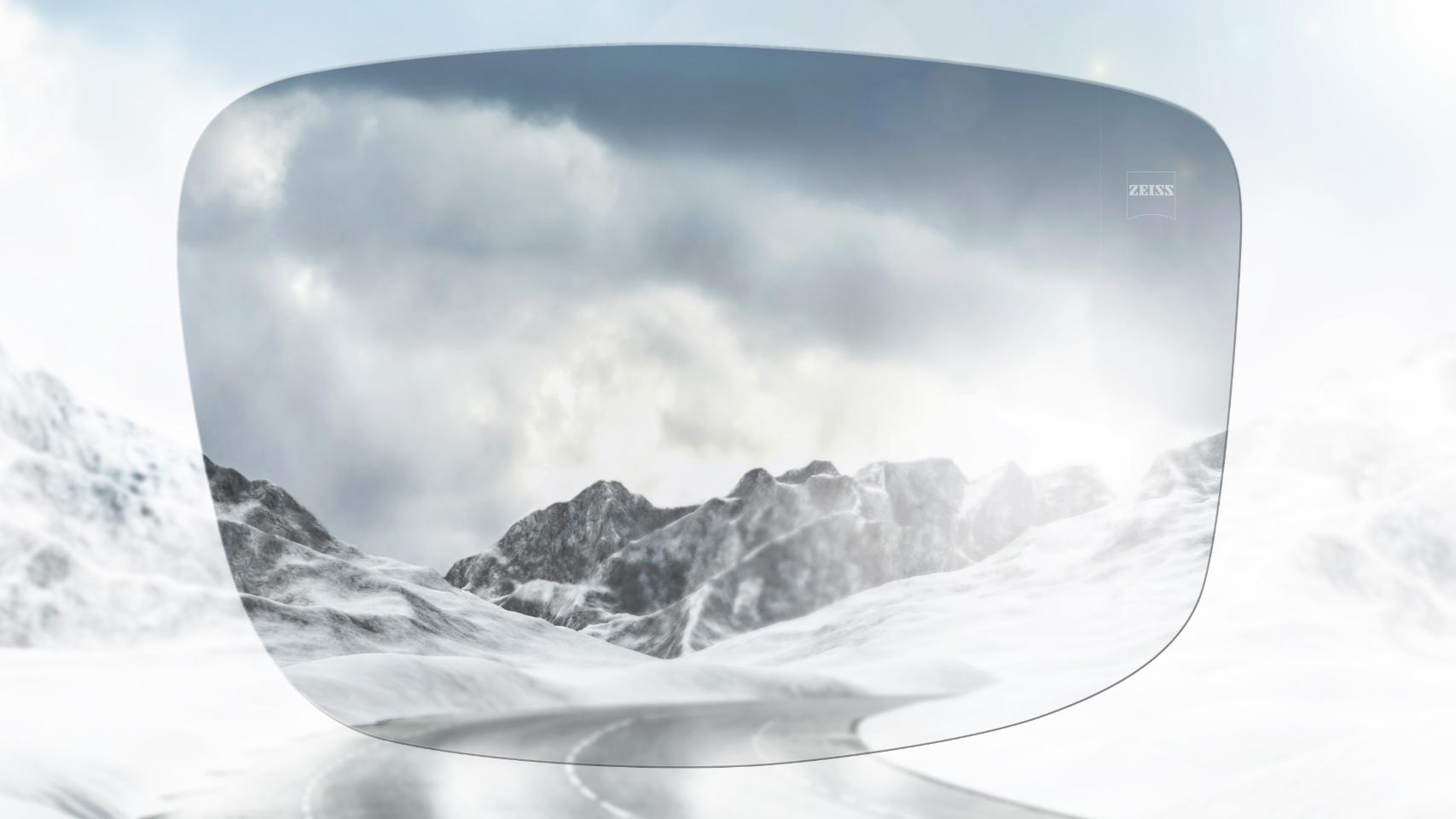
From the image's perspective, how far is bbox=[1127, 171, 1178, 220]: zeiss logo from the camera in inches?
145

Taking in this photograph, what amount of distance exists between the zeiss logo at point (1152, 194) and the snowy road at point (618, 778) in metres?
1.86

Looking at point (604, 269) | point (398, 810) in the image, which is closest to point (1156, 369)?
point (604, 269)

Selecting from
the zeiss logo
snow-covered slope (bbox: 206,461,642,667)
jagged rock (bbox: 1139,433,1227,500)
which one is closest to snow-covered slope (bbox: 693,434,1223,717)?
jagged rock (bbox: 1139,433,1227,500)

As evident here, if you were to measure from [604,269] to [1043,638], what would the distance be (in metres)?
1.89

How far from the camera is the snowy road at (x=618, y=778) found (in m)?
3.59

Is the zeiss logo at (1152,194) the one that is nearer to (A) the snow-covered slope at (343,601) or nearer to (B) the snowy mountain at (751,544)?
(B) the snowy mountain at (751,544)

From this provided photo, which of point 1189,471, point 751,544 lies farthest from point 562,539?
point 1189,471

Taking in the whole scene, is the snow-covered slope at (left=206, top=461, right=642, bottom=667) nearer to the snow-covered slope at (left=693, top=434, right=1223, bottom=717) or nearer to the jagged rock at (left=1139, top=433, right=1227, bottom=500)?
the snow-covered slope at (left=693, top=434, right=1223, bottom=717)

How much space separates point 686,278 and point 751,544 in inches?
34.1

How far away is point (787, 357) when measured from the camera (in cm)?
359

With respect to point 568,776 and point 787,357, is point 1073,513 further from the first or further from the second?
point 568,776

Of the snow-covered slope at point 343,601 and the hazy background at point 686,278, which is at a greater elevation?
the hazy background at point 686,278

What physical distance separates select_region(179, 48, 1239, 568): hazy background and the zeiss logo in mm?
52

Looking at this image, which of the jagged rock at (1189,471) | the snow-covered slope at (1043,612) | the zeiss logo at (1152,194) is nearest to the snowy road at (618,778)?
the snow-covered slope at (1043,612)
